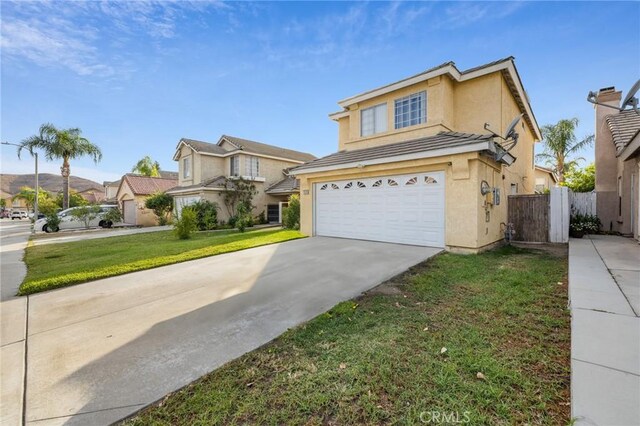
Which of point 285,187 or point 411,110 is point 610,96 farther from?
point 285,187

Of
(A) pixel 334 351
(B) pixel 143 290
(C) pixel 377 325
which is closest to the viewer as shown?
(A) pixel 334 351

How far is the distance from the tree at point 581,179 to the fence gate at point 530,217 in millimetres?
15035

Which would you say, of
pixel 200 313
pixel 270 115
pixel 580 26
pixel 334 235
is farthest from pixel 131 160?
pixel 580 26

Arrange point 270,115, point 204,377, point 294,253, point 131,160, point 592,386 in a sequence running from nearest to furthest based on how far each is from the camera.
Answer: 1. point 592,386
2. point 204,377
3. point 294,253
4. point 270,115
5. point 131,160

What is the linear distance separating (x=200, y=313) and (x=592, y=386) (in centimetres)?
473

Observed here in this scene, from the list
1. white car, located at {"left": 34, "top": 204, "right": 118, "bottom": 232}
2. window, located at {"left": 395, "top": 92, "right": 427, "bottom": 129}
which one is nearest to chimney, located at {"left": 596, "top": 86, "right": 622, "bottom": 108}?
window, located at {"left": 395, "top": 92, "right": 427, "bottom": 129}

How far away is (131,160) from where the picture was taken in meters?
41.8

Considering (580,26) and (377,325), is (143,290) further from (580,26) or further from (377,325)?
(580,26)

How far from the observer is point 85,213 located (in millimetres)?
21031

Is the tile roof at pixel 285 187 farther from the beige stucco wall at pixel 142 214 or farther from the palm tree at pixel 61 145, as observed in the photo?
the palm tree at pixel 61 145

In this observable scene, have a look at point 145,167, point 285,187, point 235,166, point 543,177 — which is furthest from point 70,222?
point 543,177

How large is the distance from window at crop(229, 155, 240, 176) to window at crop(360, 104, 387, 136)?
13.0 metres

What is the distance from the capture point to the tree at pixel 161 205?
24047 mm

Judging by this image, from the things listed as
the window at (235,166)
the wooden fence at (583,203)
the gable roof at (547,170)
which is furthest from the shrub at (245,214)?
the gable roof at (547,170)
